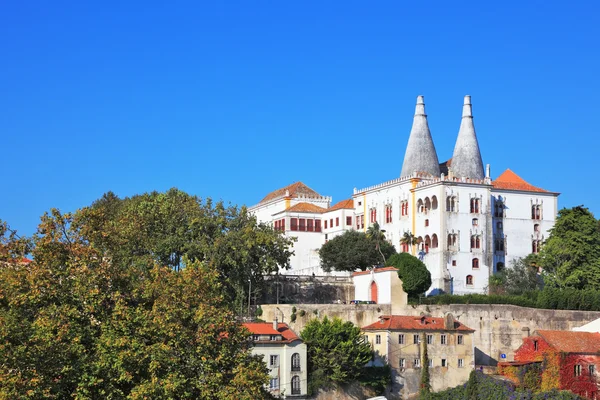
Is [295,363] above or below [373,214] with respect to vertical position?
below

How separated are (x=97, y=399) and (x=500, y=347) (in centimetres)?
4174

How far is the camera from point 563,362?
222 ft

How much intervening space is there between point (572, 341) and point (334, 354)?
15646mm

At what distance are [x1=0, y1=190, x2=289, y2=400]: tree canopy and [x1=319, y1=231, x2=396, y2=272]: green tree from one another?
46010 millimetres

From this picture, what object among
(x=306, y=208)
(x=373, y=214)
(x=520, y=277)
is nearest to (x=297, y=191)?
(x=306, y=208)

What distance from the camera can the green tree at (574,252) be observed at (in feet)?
270

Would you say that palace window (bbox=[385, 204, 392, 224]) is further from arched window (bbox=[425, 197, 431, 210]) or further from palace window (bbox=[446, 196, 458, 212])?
palace window (bbox=[446, 196, 458, 212])

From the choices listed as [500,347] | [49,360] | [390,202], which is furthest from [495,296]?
[49,360]

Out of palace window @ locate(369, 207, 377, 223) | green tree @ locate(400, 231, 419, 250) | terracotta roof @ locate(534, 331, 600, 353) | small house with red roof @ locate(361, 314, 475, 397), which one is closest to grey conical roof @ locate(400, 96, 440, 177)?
palace window @ locate(369, 207, 377, 223)

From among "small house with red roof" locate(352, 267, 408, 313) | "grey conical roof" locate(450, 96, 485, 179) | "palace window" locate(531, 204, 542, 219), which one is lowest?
"small house with red roof" locate(352, 267, 408, 313)

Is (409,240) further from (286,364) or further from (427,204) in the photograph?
(286,364)

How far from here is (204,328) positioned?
3862cm

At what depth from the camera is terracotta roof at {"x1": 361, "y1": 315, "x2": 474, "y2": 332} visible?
6988 cm

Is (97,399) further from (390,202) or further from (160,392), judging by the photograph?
(390,202)
